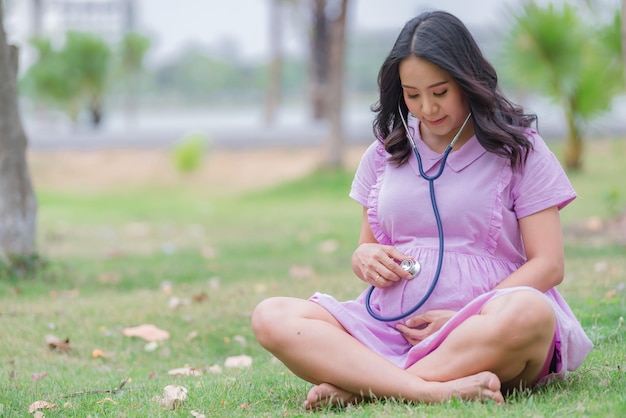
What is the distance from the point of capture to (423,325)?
3.08 metres

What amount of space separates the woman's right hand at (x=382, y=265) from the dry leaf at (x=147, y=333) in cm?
195

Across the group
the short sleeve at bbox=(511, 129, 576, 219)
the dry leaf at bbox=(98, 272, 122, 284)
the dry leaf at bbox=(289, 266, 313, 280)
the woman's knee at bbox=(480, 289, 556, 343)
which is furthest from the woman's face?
the dry leaf at bbox=(98, 272, 122, 284)

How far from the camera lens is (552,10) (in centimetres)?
1202

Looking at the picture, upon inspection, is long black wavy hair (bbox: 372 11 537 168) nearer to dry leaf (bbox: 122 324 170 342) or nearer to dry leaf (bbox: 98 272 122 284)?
dry leaf (bbox: 122 324 170 342)

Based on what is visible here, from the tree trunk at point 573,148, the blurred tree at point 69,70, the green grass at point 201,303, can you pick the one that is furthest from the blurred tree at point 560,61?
the blurred tree at point 69,70

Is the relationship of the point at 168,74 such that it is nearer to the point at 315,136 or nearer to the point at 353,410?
the point at 315,136

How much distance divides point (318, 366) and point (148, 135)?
1559 cm

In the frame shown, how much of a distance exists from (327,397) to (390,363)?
0.22 metres

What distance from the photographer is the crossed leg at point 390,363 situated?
280cm

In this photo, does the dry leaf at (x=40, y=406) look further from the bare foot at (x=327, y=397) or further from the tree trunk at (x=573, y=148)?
the tree trunk at (x=573, y=148)

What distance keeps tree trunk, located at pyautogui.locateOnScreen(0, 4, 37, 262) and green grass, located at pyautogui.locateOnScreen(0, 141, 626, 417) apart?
267mm

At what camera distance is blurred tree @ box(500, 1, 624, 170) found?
11797 millimetres

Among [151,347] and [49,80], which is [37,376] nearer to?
[151,347]

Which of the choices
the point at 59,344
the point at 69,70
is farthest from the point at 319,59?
the point at 59,344
